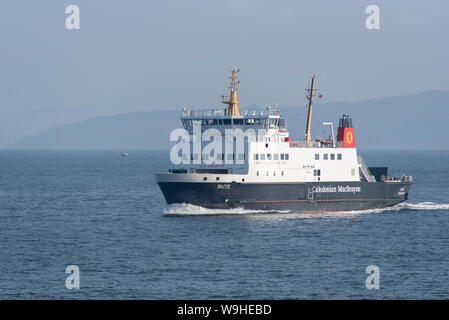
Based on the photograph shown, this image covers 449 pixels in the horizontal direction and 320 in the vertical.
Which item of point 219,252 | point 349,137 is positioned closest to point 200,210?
point 219,252

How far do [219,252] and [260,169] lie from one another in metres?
12.4

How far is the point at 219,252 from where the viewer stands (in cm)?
4122

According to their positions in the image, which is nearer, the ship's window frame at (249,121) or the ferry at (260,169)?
the ferry at (260,169)

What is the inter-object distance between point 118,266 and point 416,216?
2811 cm

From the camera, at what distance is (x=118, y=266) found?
123ft

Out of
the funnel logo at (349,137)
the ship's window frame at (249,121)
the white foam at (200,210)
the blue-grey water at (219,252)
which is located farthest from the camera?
the funnel logo at (349,137)

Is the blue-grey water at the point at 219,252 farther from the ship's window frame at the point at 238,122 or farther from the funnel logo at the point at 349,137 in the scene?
the ship's window frame at the point at 238,122

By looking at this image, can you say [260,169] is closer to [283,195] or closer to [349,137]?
[283,195]

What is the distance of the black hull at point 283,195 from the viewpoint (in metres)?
51.7

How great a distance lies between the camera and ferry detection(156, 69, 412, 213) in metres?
51.9

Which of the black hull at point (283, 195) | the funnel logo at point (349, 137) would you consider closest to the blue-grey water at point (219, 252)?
the black hull at point (283, 195)

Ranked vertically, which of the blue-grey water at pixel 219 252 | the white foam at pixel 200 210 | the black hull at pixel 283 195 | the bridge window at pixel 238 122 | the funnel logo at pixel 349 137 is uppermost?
the bridge window at pixel 238 122
